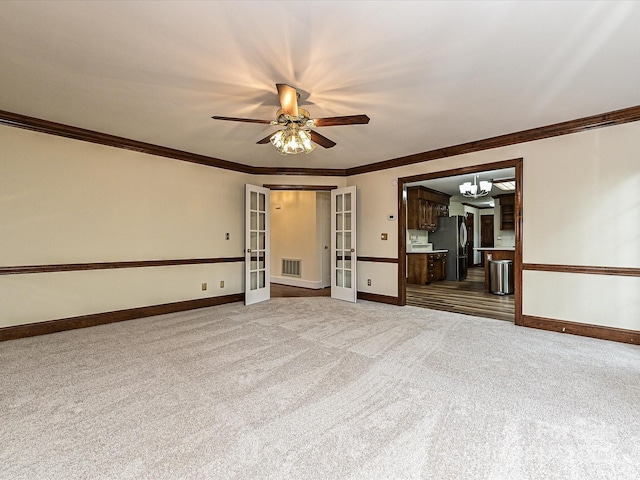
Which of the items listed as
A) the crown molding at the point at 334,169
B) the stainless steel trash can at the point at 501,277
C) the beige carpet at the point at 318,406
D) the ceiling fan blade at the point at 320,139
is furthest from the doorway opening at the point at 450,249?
the ceiling fan blade at the point at 320,139

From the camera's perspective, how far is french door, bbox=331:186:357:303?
5.62 metres

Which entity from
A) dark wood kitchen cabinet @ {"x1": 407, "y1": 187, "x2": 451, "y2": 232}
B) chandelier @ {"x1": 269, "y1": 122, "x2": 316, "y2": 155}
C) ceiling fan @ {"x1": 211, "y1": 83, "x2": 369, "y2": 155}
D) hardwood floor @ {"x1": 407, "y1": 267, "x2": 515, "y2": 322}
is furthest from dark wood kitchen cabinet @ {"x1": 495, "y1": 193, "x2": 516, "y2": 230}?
chandelier @ {"x1": 269, "y1": 122, "x2": 316, "y2": 155}

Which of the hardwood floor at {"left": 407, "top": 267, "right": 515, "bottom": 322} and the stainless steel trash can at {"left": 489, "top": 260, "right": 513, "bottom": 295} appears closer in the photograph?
the hardwood floor at {"left": 407, "top": 267, "right": 515, "bottom": 322}

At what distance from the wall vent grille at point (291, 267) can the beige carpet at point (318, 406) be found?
12.9 ft

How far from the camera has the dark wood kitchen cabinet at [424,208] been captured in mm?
7871

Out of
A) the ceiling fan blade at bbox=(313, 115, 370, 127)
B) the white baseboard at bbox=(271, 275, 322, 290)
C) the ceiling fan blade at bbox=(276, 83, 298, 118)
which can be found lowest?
the white baseboard at bbox=(271, 275, 322, 290)

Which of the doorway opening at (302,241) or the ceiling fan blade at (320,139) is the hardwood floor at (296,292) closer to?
the doorway opening at (302,241)

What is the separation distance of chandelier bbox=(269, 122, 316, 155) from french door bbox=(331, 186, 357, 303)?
2622 mm

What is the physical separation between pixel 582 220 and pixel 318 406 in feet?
12.0

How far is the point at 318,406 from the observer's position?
2.07 meters

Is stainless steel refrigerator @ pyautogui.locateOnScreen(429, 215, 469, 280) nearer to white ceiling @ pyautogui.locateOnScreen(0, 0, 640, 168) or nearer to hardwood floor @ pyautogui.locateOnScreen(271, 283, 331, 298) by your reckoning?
hardwood floor @ pyautogui.locateOnScreen(271, 283, 331, 298)

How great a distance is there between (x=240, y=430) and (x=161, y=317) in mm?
3138

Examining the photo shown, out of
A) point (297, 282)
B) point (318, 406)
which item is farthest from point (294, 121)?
point (297, 282)

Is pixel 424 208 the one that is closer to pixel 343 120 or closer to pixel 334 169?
pixel 334 169
